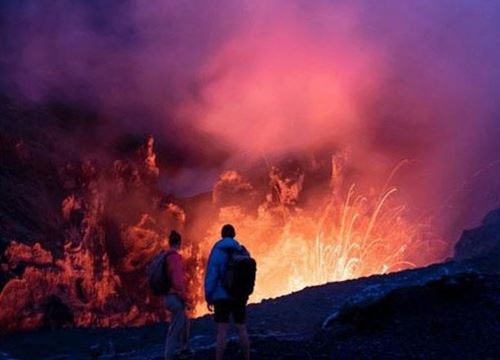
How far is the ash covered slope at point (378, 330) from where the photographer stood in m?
10.2

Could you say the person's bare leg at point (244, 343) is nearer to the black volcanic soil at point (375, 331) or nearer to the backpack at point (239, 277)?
the backpack at point (239, 277)

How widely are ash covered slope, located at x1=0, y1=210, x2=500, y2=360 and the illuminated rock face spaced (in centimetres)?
699

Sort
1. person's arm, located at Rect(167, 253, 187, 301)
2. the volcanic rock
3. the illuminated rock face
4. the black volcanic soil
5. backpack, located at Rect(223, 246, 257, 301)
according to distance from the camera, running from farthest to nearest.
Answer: the volcanic rock, the illuminated rock face, the black volcanic soil, person's arm, located at Rect(167, 253, 187, 301), backpack, located at Rect(223, 246, 257, 301)

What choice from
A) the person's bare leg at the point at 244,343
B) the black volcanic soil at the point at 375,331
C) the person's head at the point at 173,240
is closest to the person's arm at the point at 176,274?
the person's head at the point at 173,240

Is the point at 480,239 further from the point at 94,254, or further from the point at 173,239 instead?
the point at 173,239

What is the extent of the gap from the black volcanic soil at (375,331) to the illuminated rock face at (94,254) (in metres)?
6.85

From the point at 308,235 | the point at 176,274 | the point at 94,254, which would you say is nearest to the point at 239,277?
the point at 176,274

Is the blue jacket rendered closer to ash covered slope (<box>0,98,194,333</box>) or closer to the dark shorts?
the dark shorts

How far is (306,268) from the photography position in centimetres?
4134

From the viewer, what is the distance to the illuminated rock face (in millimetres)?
22875

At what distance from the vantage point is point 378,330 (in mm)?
11023

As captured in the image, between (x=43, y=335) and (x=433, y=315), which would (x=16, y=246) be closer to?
(x=43, y=335)

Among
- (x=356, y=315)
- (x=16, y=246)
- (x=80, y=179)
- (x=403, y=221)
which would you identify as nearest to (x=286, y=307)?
(x=356, y=315)

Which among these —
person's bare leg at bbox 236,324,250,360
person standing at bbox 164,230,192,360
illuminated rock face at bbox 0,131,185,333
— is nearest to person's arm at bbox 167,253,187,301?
person standing at bbox 164,230,192,360
